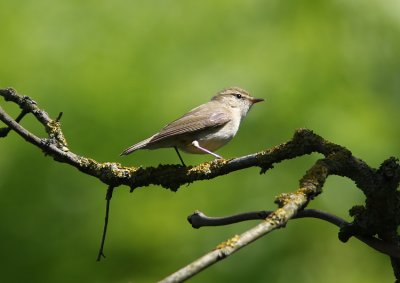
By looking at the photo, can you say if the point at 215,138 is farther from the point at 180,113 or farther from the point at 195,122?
the point at 180,113

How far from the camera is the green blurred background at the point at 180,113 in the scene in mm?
3938

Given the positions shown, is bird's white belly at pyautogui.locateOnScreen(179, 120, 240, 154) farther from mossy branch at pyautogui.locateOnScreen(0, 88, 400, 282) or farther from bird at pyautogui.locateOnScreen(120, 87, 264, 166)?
mossy branch at pyautogui.locateOnScreen(0, 88, 400, 282)

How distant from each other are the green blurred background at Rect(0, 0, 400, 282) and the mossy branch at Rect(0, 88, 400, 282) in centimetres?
118

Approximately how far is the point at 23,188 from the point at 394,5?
9.01 feet

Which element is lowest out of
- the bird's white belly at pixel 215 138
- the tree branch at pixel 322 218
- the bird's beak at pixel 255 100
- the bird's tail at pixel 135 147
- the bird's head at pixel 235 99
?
the tree branch at pixel 322 218

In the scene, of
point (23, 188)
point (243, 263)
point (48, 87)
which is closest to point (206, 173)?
point (243, 263)

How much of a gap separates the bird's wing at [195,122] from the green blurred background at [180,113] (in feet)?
0.31

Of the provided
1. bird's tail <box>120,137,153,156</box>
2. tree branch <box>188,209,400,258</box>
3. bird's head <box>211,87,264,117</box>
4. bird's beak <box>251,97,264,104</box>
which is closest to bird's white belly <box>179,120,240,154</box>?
bird's beak <box>251,97,264,104</box>

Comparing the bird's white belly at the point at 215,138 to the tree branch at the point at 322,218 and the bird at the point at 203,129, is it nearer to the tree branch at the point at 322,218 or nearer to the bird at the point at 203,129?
the bird at the point at 203,129

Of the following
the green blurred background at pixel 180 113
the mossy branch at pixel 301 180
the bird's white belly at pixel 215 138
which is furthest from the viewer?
the bird's white belly at pixel 215 138

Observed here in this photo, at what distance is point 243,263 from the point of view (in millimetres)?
3951

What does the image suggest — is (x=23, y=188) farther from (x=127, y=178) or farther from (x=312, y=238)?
(x=312, y=238)

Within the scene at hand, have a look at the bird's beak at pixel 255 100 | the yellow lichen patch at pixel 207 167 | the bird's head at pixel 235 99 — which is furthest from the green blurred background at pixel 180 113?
the yellow lichen patch at pixel 207 167

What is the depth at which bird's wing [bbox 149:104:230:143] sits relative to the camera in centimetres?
443
